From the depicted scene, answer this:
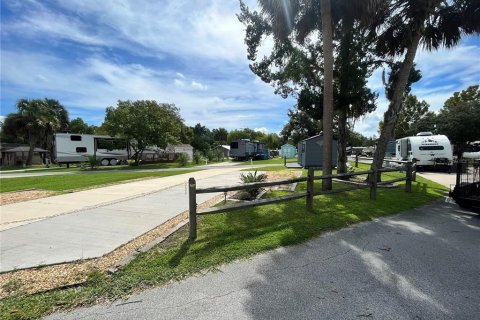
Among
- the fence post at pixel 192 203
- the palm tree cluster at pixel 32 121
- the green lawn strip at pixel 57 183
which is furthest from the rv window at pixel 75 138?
the fence post at pixel 192 203

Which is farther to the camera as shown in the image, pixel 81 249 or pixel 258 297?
pixel 81 249

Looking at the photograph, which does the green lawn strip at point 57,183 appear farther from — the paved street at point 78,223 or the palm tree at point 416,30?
the palm tree at point 416,30

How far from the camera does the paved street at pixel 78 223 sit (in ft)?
14.4

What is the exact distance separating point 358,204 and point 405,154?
59.1ft

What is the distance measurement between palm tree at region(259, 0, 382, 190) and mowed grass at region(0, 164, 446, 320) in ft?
7.07

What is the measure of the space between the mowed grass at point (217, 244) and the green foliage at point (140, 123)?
77.5ft

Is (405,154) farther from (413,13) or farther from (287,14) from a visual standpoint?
(287,14)

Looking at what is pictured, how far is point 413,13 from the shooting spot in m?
10.7

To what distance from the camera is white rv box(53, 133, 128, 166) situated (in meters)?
28.6

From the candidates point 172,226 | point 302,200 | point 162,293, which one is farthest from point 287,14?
point 162,293

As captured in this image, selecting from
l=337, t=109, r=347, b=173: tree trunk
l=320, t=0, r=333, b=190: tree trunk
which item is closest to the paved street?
l=320, t=0, r=333, b=190: tree trunk

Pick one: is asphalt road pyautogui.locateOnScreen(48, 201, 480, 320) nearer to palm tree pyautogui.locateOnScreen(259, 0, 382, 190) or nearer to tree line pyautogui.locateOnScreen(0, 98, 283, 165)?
palm tree pyautogui.locateOnScreen(259, 0, 382, 190)

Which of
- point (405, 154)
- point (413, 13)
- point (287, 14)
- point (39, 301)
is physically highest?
point (413, 13)

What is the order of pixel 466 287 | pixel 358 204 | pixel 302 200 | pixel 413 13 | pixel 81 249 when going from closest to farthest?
pixel 466 287 < pixel 81 249 < pixel 358 204 < pixel 302 200 < pixel 413 13
